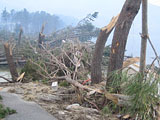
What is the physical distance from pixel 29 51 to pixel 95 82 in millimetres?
6347

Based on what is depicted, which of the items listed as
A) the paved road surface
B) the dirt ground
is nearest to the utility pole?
the dirt ground

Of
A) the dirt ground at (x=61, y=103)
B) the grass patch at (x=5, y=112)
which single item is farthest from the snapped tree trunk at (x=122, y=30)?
the grass patch at (x=5, y=112)

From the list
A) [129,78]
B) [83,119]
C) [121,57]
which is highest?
[121,57]

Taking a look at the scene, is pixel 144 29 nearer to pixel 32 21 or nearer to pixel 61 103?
pixel 61 103

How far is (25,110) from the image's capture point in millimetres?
2998

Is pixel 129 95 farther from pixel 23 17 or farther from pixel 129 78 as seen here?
pixel 23 17

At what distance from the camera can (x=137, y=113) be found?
272cm

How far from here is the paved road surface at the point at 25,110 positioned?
2.76 metres

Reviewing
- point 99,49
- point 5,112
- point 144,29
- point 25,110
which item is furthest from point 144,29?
point 99,49

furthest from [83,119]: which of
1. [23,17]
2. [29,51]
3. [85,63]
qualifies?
[23,17]

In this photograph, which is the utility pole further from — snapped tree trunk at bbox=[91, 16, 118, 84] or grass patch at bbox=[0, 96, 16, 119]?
snapped tree trunk at bbox=[91, 16, 118, 84]

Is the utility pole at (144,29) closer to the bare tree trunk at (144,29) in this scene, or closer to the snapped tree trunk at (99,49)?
the bare tree trunk at (144,29)

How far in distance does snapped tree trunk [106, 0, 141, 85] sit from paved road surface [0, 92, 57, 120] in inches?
43.2

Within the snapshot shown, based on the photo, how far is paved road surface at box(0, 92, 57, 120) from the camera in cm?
276
